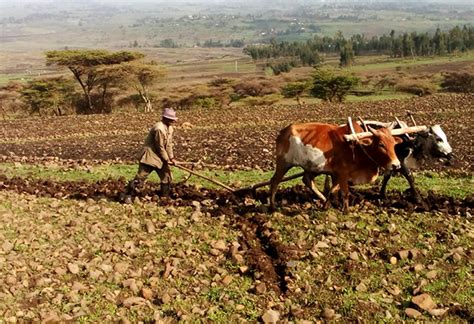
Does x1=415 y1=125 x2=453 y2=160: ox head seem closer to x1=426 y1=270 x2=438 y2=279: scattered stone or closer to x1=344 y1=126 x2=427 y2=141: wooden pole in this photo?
x1=344 y1=126 x2=427 y2=141: wooden pole

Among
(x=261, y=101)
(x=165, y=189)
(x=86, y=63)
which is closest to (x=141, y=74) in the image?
(x=86, y=63)

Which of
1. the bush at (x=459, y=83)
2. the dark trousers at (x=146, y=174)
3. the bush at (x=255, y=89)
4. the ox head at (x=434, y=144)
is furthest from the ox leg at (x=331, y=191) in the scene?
the bush at (x=255, y=89)

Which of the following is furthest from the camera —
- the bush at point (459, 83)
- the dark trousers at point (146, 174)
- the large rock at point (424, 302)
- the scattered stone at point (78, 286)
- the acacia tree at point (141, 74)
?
the bush at point (459, 83)

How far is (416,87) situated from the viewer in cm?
5159

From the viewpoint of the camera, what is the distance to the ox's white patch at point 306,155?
29.5 feet

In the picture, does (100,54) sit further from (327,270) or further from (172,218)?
(327,270)

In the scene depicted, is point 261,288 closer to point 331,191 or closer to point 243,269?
point 243,269

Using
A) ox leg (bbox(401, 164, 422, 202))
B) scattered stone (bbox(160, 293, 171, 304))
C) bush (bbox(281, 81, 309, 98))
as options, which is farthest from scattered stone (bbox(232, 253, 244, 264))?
bush (bbox(281, 81, 309, 98))

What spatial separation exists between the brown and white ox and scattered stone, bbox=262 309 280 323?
3.23m

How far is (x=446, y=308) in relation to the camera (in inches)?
253

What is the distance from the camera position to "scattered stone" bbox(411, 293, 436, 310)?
6.42 meters

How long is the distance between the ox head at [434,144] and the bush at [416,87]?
40.6 m

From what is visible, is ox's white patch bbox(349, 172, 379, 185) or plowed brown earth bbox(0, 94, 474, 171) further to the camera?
plowed brown earth bbox(0, 94, 474, 171)

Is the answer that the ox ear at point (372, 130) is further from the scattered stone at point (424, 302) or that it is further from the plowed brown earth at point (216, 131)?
the plowed brown earth at point (216, 131)
